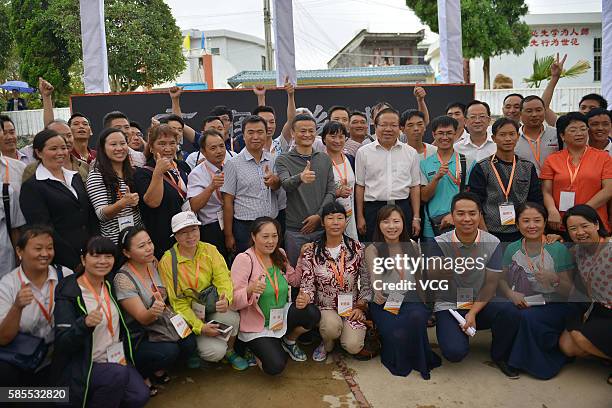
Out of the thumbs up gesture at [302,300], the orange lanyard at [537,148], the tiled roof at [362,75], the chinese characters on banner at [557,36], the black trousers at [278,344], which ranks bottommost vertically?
the black trousers at [278,344]

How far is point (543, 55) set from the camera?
67.3 feet

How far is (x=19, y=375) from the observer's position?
110 inches

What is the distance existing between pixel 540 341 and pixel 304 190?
201cm

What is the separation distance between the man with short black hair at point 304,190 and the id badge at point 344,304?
0.55 metres

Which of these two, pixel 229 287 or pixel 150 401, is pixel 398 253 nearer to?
pixel 229 287

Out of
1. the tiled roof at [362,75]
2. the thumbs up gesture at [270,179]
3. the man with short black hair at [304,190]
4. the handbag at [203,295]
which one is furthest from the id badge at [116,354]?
the tiled roof at [362,75]

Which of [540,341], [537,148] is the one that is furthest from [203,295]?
[537,148]

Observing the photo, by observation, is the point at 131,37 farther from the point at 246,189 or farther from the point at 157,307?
the point at 157,307

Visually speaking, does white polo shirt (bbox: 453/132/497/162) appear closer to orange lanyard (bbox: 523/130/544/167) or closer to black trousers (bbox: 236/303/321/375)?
orange lanyard (bbox: 523/130/544/167)

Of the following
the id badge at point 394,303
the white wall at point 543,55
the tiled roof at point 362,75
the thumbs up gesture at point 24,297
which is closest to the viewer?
the thumbs up gesture at point 24,297

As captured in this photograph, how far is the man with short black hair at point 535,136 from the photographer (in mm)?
4379

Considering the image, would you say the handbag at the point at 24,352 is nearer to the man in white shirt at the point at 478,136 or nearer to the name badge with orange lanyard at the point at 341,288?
the name badge with orange lanyard at the point at 341,288

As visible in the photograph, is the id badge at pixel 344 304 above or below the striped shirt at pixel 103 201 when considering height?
below

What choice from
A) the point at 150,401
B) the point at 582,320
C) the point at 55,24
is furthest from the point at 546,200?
the point at 55,24
